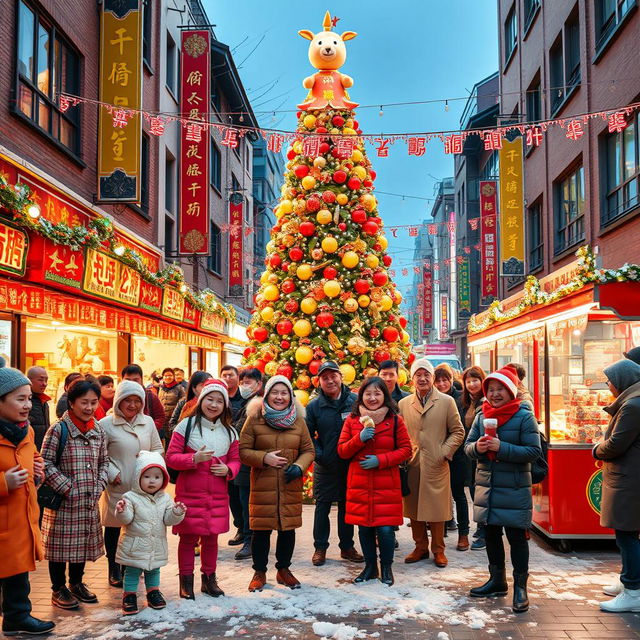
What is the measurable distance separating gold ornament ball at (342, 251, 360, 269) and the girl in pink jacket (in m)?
4.71

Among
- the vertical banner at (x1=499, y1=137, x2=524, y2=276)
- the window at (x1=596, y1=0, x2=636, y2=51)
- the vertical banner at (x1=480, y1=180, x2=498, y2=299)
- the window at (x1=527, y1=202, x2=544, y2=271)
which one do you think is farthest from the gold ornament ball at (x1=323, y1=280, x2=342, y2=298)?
the vertical banner at (x1=480, y1=180, x2=498, y2=299)

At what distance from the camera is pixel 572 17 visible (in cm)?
1661

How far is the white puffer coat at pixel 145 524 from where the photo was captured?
507 cm

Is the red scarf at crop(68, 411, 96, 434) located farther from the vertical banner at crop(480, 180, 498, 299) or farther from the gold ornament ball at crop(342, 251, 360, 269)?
the vertical banner at crop(480, 180, 498, 299)

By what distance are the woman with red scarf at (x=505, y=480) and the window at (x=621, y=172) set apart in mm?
8006

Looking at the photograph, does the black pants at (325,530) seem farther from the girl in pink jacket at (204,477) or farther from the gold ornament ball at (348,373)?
the gold ornament ball at (348,373)

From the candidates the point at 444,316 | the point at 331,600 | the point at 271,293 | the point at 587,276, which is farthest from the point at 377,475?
the point at 444,316

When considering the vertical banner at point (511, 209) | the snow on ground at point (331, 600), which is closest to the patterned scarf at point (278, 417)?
the snow on ground at point (331, 600)

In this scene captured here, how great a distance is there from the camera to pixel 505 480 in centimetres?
545

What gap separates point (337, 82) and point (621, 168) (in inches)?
248

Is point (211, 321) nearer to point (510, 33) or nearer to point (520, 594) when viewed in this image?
point (520, 594)

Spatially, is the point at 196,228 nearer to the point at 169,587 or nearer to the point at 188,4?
the point at 188,4

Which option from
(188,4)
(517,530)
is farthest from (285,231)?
(188,4)

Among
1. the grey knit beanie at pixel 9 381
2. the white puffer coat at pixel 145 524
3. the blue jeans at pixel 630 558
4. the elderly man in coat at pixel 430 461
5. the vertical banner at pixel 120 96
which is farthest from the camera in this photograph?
the vertical banner at pixel 120 96
